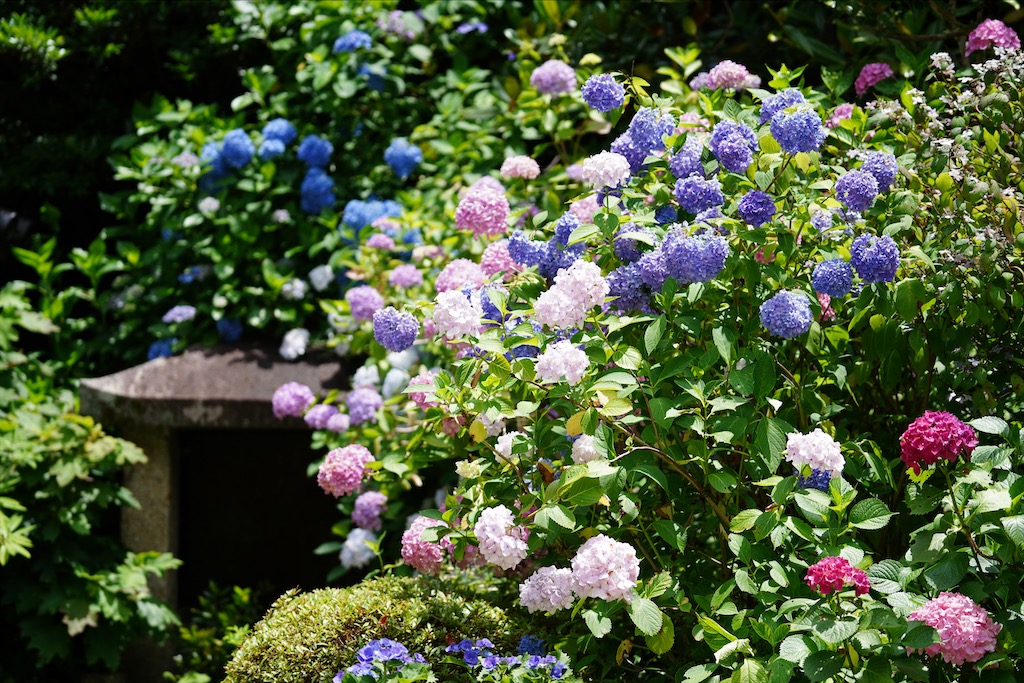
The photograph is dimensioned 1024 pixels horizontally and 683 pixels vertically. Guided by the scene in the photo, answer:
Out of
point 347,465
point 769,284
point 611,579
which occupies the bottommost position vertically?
point 347,465

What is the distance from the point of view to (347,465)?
9.73 feet

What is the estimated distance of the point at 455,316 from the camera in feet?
7.80

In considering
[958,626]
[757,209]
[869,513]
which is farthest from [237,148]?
[958,626]

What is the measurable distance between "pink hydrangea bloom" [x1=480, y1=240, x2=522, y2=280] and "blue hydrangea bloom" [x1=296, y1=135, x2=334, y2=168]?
186cm

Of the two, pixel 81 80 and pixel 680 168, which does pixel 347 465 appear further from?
pixel 81 80

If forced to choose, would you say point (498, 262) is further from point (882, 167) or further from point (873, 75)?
point (873, 75)

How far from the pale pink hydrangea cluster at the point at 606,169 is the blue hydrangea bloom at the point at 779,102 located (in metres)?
0.43

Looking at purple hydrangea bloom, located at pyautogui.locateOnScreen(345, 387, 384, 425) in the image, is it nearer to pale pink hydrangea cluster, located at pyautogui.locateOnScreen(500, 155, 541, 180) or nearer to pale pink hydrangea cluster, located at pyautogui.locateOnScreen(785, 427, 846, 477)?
pale pink hydrangea cluster, located at pyautogui.locateOnScreen(500, 155, 541, 180)

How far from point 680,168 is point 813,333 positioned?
50 cm

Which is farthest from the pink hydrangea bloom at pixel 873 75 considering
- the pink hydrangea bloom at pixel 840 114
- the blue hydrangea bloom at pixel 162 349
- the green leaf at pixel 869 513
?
the blue hydrangea bloom at pixel 162 349

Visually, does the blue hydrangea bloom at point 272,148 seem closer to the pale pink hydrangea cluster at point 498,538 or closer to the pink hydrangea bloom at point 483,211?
the pink hydrangea bloom at point 483,211

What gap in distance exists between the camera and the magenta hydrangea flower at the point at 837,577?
195cm

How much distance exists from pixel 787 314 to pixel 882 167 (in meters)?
0.51

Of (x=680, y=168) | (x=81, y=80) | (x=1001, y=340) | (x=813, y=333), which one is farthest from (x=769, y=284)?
(x=81, y=80)
